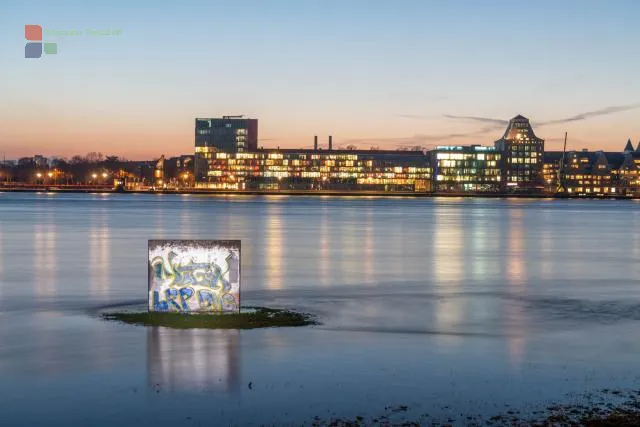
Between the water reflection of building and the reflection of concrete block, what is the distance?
1.08 meters

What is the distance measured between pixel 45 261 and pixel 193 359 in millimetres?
25098

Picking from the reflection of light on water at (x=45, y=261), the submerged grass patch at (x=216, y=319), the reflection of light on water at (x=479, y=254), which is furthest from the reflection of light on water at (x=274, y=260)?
the submerged grass patch at (x=216, y=319)

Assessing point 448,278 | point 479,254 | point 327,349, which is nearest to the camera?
point 327,349

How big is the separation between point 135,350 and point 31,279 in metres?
15.5

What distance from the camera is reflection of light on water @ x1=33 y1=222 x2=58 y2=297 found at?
27250 millimetres

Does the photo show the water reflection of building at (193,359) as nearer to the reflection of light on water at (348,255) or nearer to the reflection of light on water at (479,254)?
the reflection of light on water at (348,255)

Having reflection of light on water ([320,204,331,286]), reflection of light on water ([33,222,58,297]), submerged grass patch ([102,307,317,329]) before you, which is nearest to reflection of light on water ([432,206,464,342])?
submerged grass patch ([102,307,317,329])

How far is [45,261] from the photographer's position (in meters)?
38.1

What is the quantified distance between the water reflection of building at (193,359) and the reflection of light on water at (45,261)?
9929 millimetres

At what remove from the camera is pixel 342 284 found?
1150 inches

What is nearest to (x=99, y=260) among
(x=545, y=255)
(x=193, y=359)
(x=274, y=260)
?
(x=274, y=260)

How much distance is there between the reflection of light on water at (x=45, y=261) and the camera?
27.3 m

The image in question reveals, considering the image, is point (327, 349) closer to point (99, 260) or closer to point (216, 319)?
point (216, 319)

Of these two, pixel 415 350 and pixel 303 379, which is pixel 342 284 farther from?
pixel 303 379
